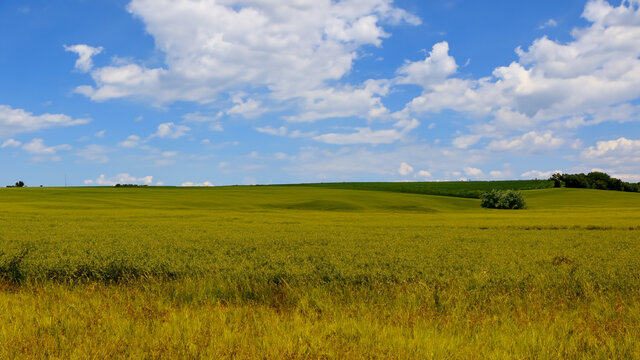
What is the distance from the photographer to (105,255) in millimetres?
11953

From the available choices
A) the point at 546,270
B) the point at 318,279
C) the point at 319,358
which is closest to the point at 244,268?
the point at 318,279

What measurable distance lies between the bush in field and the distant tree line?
2095 inches

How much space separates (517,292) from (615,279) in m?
2.36

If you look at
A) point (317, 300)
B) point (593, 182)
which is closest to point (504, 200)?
point (593, 182)

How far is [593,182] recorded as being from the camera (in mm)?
108688

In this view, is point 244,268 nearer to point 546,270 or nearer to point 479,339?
point 479,339

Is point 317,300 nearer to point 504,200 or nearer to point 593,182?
point 504,200

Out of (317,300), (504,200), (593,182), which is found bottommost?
(317,300)

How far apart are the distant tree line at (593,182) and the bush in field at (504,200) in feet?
175

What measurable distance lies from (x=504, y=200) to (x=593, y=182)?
58.2 meters

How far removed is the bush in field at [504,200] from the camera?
65.0 metres

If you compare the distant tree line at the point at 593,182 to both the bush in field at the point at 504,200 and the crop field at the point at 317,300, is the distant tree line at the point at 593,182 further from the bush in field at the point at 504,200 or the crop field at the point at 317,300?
the crop field at the point at 317,300

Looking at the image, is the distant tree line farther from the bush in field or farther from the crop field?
the crop field

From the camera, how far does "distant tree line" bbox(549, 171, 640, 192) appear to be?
108312 millimetres
